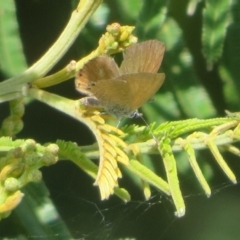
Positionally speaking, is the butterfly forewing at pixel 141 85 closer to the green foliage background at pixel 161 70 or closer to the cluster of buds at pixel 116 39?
the cluster of buds at pixel 116 39

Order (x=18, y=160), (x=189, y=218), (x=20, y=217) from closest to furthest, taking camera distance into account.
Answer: (x=18, y=160) < (x=20, y=217) < (x=189, y=218)

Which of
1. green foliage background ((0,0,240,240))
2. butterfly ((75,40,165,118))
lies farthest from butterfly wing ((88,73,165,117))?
green foliage background ((0,0,240,240))

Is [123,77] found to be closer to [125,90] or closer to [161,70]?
[125,90]

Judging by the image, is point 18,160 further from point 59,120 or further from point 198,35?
point 198,35

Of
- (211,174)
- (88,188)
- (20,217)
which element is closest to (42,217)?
(20,217)

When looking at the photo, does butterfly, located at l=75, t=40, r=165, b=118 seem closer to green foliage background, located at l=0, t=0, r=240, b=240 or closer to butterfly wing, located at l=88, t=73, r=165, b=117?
butterfly wing, located at l=88, t=73, r=165, b=117

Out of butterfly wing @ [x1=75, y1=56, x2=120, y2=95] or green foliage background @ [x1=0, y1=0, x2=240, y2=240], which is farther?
green foliage background @ [x1=0, y1=0, x2=240, y2=240]

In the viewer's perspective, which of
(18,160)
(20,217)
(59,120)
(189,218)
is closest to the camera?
(18,160)
